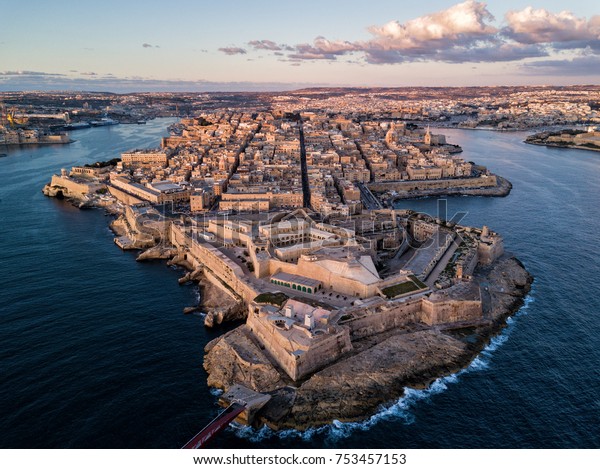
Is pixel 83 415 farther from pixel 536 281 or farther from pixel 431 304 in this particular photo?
pixel 536 281

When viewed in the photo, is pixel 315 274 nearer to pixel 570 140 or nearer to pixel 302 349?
pixel 302 349

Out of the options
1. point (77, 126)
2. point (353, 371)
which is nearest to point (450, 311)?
point (353, 371)

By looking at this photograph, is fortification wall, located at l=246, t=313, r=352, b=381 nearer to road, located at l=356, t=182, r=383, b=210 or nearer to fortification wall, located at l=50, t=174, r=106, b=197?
road, located at l=356, t=182, r=383, b=210

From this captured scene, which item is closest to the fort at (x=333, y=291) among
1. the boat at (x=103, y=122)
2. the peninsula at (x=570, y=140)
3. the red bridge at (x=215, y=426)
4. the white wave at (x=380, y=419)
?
the white wave at (x=380, y=419)

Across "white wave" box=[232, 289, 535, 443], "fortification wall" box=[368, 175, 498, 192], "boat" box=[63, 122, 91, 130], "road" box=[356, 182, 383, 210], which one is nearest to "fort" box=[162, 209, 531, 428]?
"white wave" box=[232, 289, 535, 443]

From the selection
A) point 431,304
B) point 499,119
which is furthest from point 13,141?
point 499,119
